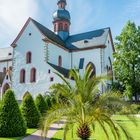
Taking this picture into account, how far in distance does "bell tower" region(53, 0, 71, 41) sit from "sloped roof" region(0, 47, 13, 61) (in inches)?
460

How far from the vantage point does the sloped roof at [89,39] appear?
4512cm

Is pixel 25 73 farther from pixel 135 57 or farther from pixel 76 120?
pixel 76 120

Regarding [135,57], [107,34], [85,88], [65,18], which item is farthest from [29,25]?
[85,88]

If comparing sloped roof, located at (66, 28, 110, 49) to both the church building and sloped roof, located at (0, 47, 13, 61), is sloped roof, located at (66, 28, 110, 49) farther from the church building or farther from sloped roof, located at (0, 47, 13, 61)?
sloped roof, located at (0, 47, 13, 61)

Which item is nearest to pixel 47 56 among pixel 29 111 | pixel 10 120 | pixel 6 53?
pixel 6 53

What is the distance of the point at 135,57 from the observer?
4138 centimetres

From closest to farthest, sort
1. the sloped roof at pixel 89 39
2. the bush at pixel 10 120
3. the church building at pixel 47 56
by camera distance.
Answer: the bush at pixel 10 120, the church building at pixel 47 56, the sloped roof at pixel 89 39

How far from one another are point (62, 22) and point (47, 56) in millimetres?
11995

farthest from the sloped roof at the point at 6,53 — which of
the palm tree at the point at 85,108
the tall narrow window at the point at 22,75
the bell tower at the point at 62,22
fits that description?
the palm tree at the point at 85,108

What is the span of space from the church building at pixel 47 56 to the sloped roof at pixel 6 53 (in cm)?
1198

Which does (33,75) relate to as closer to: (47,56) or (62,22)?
(47,56)

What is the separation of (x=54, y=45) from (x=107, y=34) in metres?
9.30

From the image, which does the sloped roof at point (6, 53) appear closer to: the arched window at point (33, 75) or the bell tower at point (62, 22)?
the bell tower at point (62, 22)

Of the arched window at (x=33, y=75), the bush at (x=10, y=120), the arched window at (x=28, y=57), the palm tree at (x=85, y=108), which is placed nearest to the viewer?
the palm tree at (x=85, y=108)
